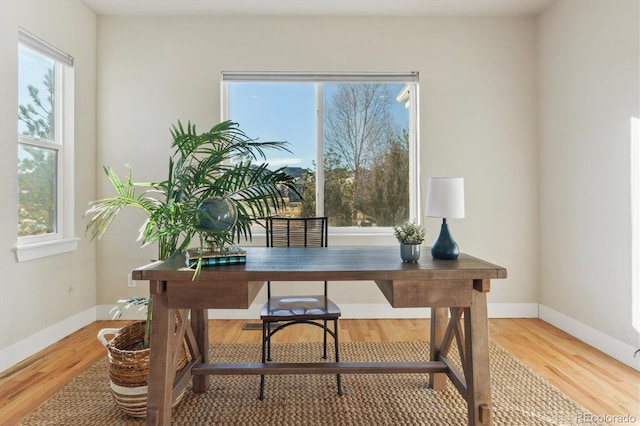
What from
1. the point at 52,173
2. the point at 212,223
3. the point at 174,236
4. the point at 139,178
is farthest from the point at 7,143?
the point at 212,223

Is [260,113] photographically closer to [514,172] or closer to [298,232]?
[298,232]

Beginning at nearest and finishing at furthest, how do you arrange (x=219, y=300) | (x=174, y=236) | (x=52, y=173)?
(x=219, y=300), (x=174, y=236), (x=52, y=173)

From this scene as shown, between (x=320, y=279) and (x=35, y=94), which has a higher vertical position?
(x=35, y=94)

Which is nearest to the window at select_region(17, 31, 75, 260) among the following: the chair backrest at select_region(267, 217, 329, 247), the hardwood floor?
the hardwood floor

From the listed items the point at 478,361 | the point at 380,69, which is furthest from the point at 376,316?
the point at 380,69

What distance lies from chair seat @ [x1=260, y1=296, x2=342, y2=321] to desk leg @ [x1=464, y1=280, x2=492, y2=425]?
2.33 ft

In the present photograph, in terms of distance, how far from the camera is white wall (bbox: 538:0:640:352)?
2520 millimetres

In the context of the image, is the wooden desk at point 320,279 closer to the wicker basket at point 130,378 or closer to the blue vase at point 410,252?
the blue vase at point 410,252

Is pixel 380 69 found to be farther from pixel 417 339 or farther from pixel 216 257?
pixel 216 257

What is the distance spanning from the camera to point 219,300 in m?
1.58

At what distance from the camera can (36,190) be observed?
281 centimetres

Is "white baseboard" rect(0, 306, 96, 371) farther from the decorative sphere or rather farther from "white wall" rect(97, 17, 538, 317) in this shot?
the decorative sphere

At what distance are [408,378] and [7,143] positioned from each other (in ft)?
9.67

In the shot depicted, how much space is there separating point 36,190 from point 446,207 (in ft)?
9.54
